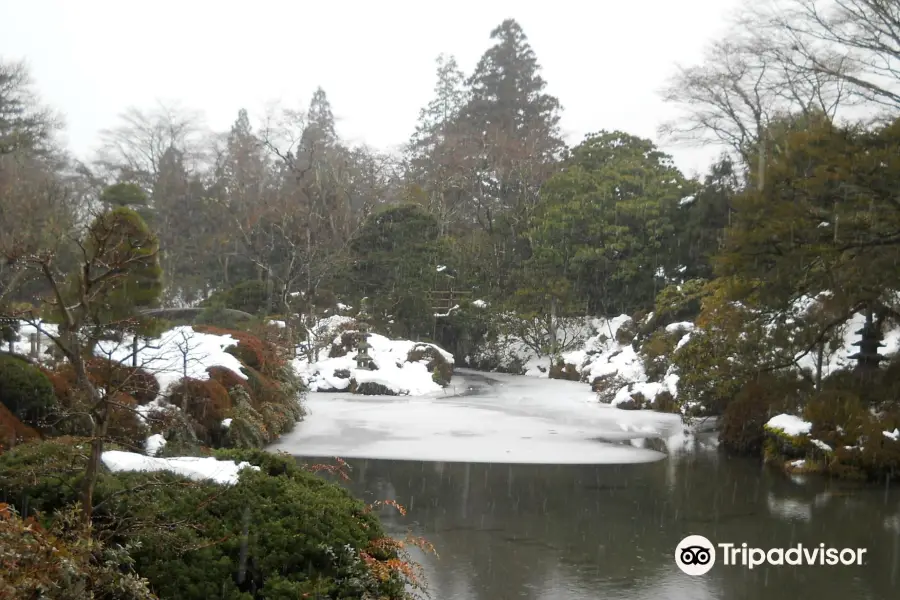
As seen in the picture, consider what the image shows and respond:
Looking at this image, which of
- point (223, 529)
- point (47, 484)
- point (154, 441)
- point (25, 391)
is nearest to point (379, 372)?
point (154, 441)

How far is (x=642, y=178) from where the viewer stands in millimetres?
28172

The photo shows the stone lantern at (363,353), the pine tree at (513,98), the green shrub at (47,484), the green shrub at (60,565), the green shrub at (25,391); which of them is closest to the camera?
the green shrub at (60,565)

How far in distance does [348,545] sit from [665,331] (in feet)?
58.3

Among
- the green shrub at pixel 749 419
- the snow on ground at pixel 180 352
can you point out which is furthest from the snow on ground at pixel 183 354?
the green shrub at pixel 749 419

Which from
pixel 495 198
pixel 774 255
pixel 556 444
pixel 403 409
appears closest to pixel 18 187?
pixel 403 409

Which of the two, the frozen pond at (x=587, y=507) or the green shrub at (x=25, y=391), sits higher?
the green shrub at (x=25, y=391)

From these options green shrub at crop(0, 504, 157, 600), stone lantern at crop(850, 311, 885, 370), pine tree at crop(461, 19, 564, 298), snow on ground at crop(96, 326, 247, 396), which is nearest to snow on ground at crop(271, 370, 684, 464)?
snow on ground at crop(96, 326, 247, 396)

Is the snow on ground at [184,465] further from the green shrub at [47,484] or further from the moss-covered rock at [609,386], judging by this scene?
the moss-covered rock at [609,386]

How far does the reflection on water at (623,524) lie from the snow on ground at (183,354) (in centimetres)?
340

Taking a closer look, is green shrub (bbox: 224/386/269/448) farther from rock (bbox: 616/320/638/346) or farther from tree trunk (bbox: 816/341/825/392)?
rock (bbox: 616/320/638/346)

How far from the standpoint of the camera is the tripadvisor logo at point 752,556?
6.63m

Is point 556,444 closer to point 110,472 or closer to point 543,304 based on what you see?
point 110,472

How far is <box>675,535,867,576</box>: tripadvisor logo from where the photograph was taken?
21.7 feet

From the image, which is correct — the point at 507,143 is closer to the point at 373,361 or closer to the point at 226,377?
the point at 373,361
